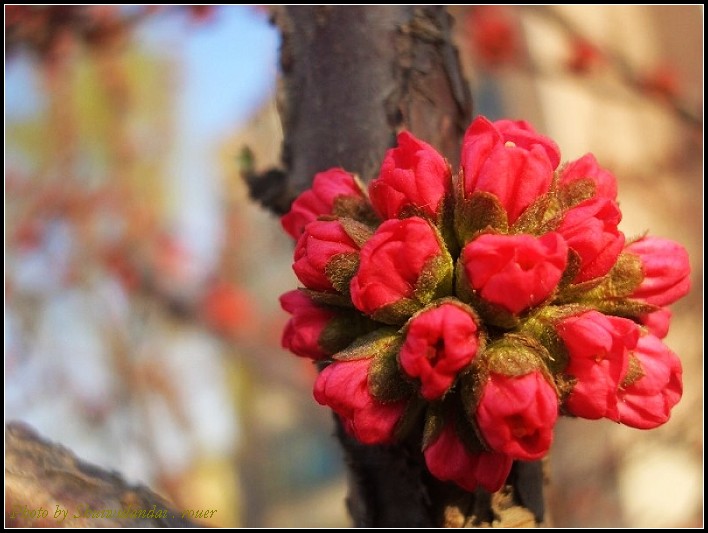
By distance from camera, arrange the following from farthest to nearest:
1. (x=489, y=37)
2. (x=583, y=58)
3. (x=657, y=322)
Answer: (x=489, y=37) < (x=583, y=58) < (x=657, y=322)

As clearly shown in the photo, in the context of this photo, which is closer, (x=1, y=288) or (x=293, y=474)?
(x=1, y=288)

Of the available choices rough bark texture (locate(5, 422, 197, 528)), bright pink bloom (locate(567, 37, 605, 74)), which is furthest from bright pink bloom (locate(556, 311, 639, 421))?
bright pink bloom (locate(567, 37, 605, 74))

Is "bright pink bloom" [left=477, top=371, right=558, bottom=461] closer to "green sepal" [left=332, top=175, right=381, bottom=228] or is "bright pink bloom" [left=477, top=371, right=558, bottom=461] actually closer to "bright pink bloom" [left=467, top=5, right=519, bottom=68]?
"green sepal" [left=332, top=175, right=381, bottom=228]

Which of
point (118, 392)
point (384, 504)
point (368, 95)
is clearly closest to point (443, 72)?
point (368, 95)

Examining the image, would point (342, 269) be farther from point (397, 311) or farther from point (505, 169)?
point (505, 169)

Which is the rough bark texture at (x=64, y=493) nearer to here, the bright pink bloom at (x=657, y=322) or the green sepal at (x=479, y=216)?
the green sepal at (x=479, y=216)

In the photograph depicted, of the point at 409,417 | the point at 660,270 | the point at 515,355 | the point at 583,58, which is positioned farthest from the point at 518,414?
the point at 583,58

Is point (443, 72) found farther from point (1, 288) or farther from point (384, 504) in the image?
point (1, 288)
